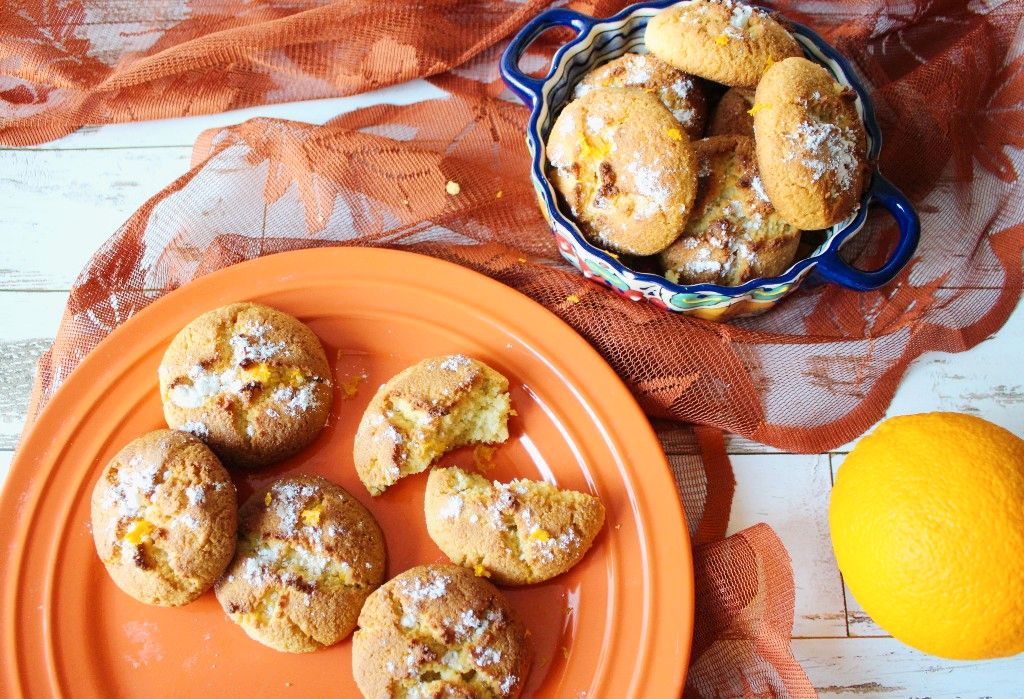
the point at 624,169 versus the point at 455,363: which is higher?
the point at 624,169

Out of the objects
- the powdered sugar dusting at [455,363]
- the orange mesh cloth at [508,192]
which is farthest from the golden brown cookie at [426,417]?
the orange mesh cloth at [508,192]

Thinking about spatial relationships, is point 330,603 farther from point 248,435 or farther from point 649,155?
point 649,155

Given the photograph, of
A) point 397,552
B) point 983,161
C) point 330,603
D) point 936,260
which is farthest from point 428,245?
point 983,161

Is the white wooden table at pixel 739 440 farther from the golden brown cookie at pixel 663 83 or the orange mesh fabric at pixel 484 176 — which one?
the golden brown cookie at pixel 663 83

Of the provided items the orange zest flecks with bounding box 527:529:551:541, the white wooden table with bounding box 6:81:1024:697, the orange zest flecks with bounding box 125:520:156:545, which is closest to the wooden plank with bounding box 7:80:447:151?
the white wooden table with bounding box 6:81:1024:697

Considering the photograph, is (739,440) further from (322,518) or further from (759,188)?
(322,518)

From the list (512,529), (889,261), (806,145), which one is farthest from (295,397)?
(889,261)

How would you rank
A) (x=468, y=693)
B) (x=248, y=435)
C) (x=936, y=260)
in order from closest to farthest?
(x=468, y=693)
(x=248, y=435)
(x=936, y=260)
